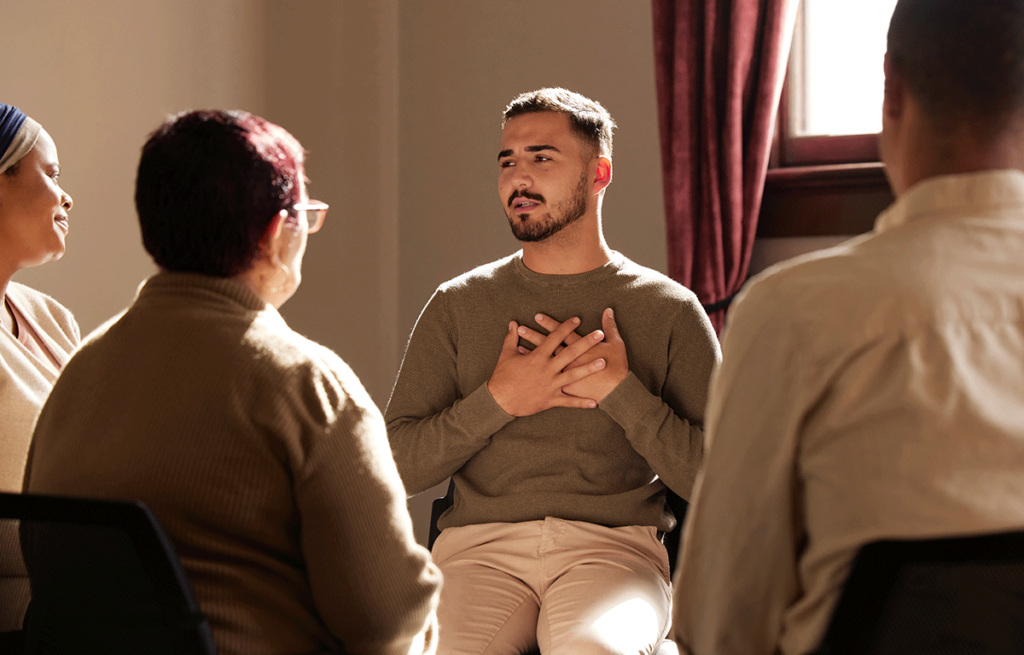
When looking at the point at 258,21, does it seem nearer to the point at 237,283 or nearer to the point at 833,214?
the point at 833,214

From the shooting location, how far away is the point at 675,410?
6.04 ft

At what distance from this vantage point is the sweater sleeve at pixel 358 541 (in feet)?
3.21

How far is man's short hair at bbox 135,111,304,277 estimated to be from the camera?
3.36 ft

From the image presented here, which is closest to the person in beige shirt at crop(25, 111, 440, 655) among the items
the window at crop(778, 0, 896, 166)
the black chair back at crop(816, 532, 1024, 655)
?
the black chair back at crop(816, 532, 1024, 655)

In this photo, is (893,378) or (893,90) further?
(893,90)

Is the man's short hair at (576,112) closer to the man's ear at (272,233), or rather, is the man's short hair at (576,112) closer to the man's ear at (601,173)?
the man's ear at (601,173)

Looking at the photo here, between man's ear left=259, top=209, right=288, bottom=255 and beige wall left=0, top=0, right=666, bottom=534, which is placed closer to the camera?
man's ear left=259, top=209, right=288, bottom=255

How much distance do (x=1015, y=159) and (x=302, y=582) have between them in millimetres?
895

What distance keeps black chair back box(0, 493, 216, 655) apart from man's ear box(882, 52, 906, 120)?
2.83 ft

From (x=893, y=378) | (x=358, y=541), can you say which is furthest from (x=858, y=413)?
(x=358, y=541)

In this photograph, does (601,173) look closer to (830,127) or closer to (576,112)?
(576,112)

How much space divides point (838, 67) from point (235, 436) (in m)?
2.27

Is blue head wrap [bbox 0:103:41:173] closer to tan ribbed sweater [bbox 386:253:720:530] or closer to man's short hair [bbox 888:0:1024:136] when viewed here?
tan ribbed sweater [bbox 386:253:720:530]

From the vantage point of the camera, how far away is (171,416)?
96 cm
